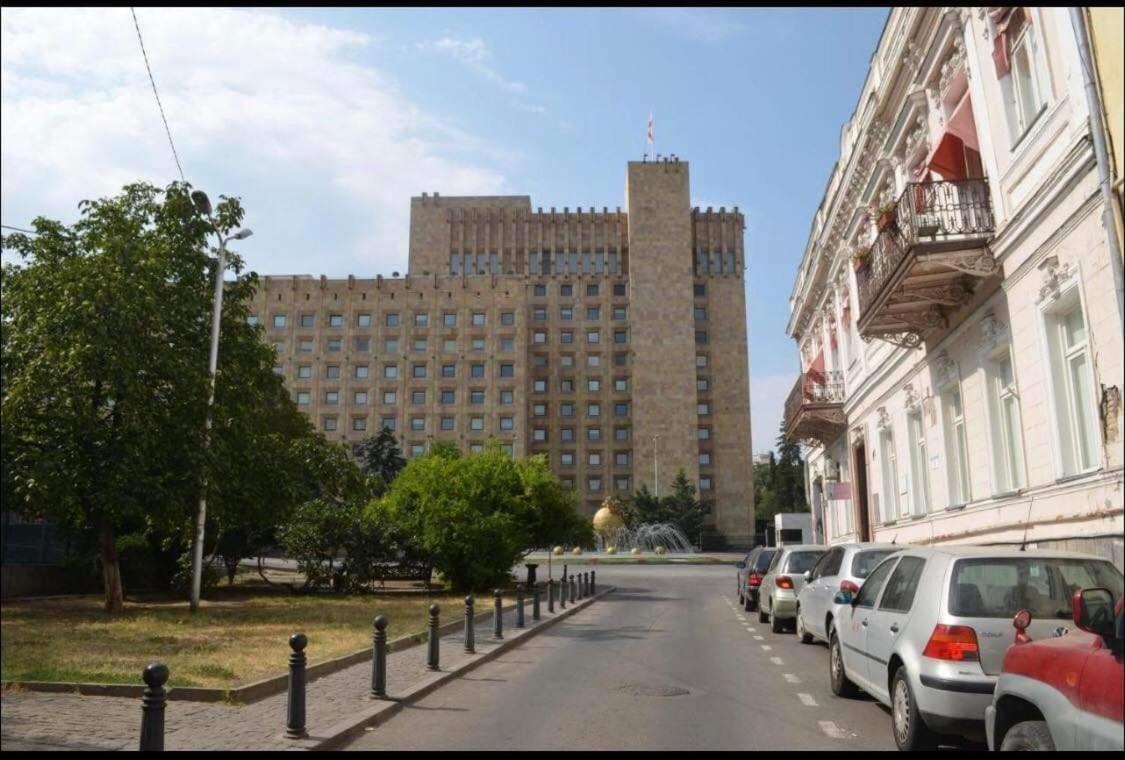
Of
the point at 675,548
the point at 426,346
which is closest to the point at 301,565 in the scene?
the point at 675,548

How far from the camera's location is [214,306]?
73.4ft

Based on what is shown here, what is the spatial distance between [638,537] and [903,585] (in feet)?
265

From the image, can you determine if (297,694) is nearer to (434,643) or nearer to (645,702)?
(645,702)

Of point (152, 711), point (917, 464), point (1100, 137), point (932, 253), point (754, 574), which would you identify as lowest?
point (152, 711)

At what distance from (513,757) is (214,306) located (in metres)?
18.1

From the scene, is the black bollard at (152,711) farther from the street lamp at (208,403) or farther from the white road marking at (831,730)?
the street lamp at (208,403)

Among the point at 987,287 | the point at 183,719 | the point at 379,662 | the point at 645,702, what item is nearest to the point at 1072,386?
the point at 987,287

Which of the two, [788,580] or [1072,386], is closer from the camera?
[1072,386]

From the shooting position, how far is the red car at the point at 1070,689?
4168mm

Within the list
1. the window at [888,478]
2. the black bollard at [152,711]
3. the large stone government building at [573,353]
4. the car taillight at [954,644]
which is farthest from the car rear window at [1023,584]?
the large stone government building at [573,353]

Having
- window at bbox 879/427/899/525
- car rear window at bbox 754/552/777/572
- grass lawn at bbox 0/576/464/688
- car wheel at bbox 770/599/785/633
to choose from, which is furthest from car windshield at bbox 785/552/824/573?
grass lawn at bbox 0/576/464/688

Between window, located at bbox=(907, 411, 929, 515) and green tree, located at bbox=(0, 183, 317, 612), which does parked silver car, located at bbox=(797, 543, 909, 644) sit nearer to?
window, located at bbox=(907, 411, 929, 515)

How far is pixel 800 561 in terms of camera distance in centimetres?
1775

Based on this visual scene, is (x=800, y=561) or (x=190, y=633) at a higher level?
(x=800, y=561)
